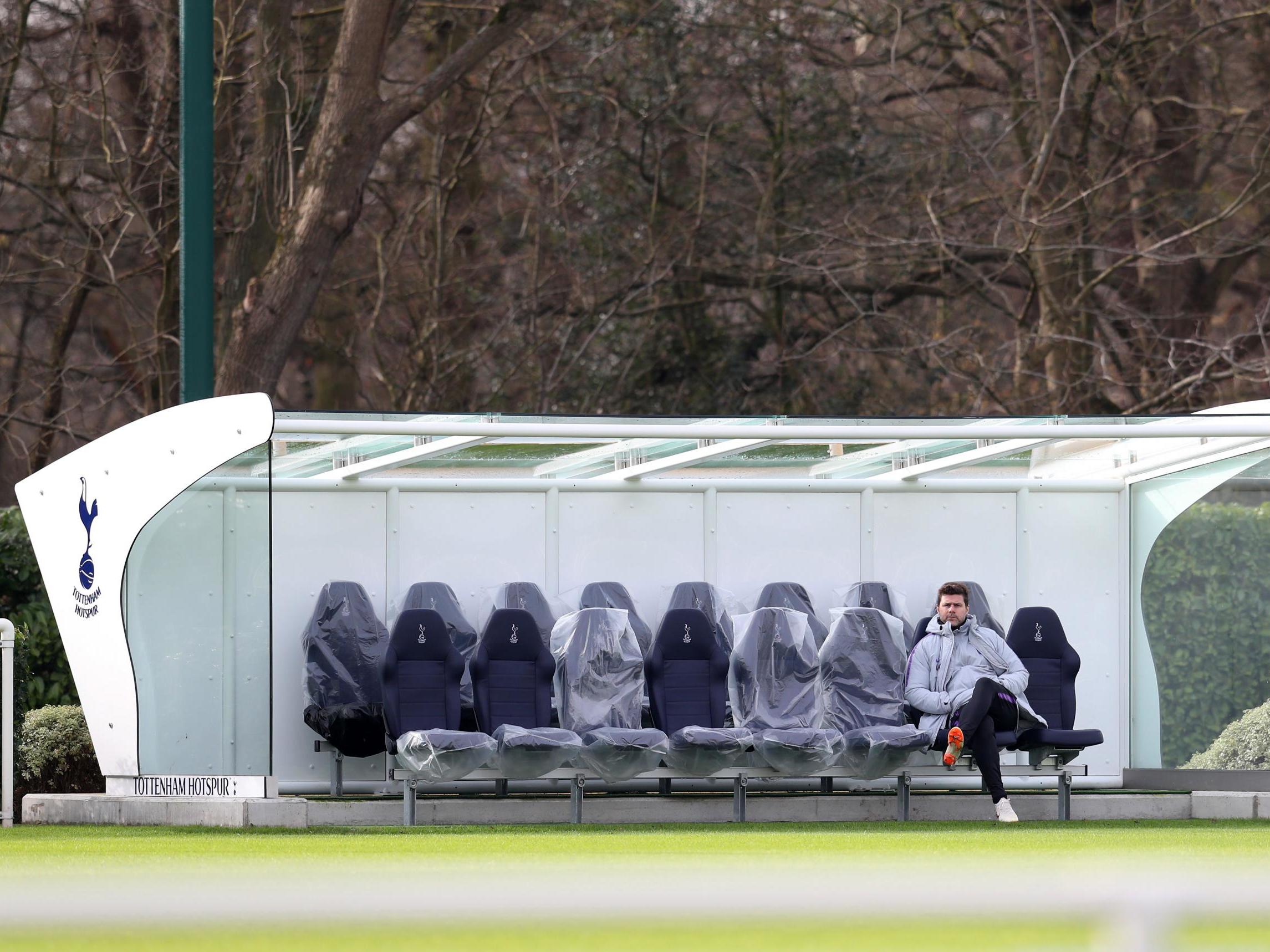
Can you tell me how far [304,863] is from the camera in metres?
8.07

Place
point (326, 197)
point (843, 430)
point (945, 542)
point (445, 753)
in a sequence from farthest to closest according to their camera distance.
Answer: point (326, 197), point (945, 542), point (843, 430), point (445, 753)

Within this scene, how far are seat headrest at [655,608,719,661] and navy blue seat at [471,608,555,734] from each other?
2.36 feet

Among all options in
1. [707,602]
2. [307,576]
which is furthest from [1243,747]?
[307,576]

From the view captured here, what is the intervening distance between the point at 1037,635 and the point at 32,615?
6394mm

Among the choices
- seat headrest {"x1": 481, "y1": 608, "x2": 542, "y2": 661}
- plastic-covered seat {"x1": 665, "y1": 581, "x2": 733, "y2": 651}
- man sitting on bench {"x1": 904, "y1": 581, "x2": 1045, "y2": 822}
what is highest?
plastic-covered seat {"x1": 665, "y1": 581, "x2": 733, "y2": 651}

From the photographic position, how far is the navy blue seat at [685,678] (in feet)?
38.3

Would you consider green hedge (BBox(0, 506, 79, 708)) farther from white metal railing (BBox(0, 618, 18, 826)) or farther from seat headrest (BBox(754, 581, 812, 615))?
seat headrest (BBox(754, 581, 812, 615))

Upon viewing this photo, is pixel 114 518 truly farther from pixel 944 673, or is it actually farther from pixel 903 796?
pixel 944 673

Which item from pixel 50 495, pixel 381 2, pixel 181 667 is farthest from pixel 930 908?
pixel 381 2

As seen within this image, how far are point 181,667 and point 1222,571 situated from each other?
20.9 ft

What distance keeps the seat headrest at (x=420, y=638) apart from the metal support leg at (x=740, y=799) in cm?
177

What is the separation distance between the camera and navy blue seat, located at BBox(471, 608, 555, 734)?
11375 mm

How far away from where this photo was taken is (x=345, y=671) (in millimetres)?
11562

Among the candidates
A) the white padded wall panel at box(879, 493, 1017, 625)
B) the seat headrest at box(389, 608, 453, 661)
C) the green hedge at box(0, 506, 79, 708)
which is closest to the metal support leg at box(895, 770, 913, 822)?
the white padded wall panel at box(879, 493, 1017, 625)
